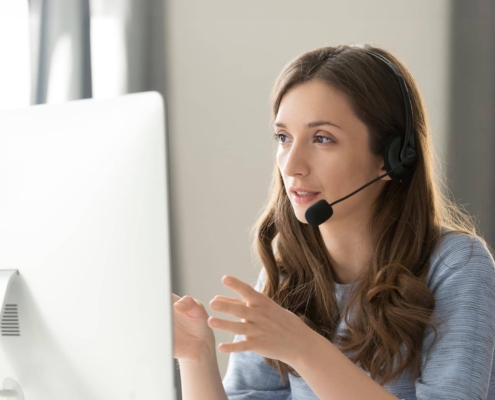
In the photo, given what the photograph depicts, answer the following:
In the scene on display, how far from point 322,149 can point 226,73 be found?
37.6 inches

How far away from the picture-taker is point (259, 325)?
0.86 m

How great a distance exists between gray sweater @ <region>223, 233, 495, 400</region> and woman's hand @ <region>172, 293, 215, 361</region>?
27 cm

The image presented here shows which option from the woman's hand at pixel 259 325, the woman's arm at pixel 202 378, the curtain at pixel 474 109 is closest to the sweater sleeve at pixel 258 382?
the woman's arm at pixel 202 378

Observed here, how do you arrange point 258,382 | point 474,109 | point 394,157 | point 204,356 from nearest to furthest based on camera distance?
1. point 204,356
2. point 394,157
3. point 258,382
4. point 474,109

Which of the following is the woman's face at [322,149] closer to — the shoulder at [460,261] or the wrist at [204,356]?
the shoulder at [460,261]

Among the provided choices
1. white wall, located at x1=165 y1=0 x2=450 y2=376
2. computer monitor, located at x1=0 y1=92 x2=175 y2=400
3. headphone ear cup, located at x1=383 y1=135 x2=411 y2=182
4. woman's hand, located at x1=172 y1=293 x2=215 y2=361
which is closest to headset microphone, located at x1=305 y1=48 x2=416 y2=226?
headphone ear cup, located at x1=383 y1=135 x2=411 y2=182

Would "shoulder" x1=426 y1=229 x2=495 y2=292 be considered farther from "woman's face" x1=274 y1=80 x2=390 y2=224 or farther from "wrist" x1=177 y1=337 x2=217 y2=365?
"wrist" x1=177 y1=337 x2=217 y2=365

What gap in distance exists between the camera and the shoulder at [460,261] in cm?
113

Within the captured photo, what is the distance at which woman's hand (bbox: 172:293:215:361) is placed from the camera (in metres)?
1.02

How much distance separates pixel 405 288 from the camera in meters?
1.17

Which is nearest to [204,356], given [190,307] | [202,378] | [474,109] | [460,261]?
[202,378]

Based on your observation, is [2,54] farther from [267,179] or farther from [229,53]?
[267,179]

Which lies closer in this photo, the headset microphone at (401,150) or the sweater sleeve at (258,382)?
the headset microphone at (401,150)

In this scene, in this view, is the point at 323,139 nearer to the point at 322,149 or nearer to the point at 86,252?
the point at 322,149
